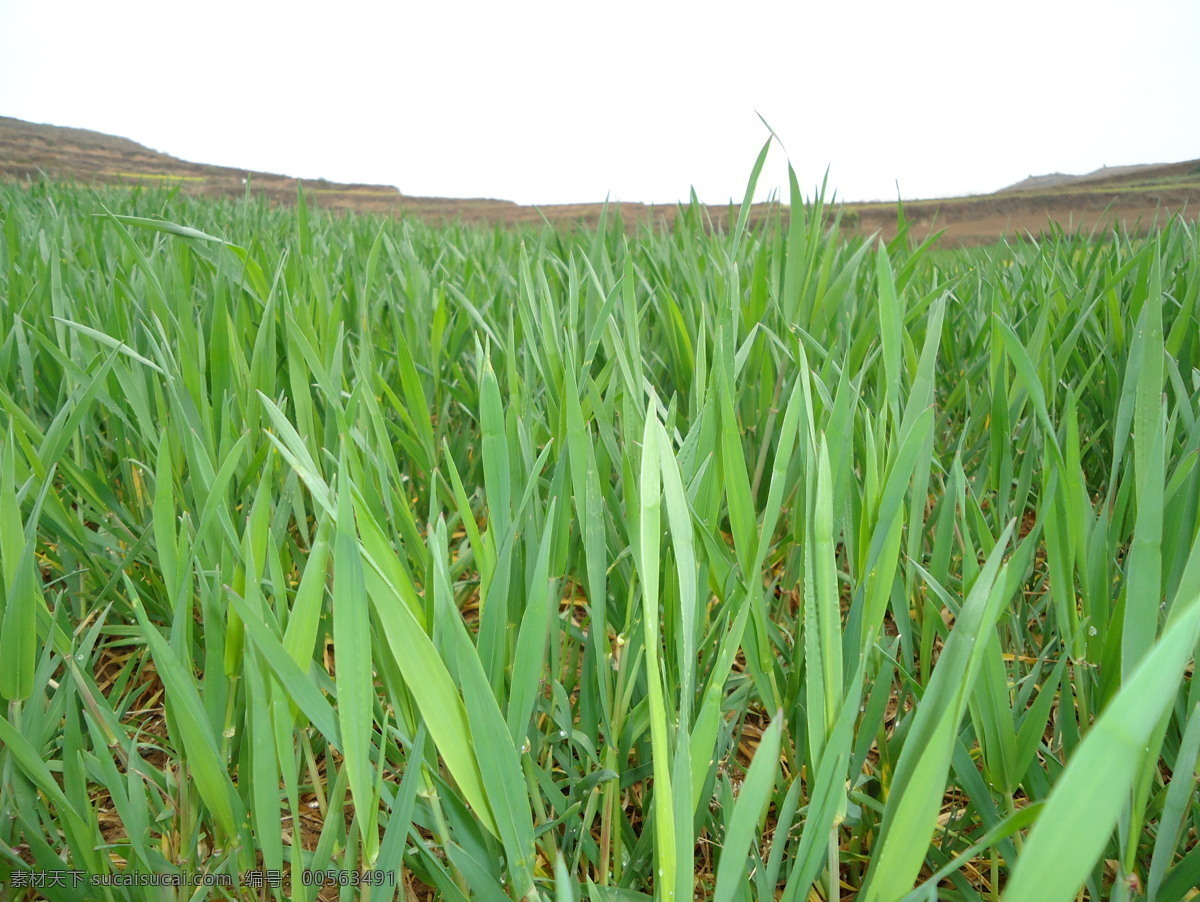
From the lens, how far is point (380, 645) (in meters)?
0.35

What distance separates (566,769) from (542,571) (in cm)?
19

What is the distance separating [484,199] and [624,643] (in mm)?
10160

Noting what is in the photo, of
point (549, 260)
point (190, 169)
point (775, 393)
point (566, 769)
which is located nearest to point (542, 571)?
point (566, 769)

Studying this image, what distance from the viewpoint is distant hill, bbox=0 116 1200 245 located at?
4.78 meters

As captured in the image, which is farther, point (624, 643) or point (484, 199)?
point (484, 199)

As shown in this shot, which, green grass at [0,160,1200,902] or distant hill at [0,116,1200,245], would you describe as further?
distant hill at [0,116,1200,245]

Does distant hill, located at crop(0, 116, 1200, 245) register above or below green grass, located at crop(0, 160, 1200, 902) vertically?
above

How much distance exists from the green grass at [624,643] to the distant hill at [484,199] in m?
2.56

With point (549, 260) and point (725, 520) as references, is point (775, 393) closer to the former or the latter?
point (725, 520)

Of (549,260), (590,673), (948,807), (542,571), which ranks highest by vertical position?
(549,260)

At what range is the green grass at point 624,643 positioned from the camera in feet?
0.95

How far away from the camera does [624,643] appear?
474 millimetres

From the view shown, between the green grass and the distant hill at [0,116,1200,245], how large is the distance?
101 inches

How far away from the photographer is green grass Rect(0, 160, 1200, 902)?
0.29 meters
